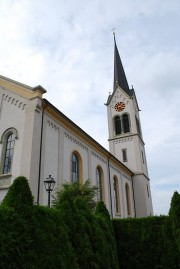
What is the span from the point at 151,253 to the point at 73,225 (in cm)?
477

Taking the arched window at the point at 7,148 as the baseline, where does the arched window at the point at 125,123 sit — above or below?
above

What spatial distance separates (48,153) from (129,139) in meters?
21.0

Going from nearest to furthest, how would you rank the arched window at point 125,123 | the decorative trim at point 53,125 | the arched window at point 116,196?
the decorative trim at point 53,125, the arched window at point 116,196, the arched window at point 125,123

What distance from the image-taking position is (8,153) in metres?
15.8

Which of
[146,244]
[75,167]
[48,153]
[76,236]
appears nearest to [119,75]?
[75,167]

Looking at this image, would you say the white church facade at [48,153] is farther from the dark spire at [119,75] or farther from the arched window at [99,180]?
the dark spire at [119,75]

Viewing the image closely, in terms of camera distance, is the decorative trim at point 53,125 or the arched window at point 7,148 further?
the decorative trim at point 53,125

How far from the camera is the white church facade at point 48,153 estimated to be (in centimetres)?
1479

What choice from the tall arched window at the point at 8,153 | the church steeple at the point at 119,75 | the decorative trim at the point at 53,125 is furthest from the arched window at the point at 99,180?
the church steeple at the point at 119,75

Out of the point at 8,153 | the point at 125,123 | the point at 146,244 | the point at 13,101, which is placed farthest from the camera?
the point at 125,123

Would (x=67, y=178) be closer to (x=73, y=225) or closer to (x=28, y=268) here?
(x=73, y=225)

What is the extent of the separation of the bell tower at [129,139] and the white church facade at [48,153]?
0.57 meters

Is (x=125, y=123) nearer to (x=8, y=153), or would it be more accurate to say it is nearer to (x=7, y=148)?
(x=7, y=148)

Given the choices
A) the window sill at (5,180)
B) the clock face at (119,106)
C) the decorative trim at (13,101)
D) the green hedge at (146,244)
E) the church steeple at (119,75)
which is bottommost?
the green hedge at (146,244)
